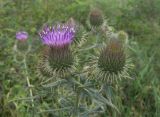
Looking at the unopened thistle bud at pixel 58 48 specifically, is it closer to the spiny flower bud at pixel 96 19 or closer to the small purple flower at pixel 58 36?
the small purple flower at pixel 58 36

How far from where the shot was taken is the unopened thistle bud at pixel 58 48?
2.28 m

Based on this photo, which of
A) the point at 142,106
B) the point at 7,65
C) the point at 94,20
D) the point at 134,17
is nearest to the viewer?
the point at 94,20

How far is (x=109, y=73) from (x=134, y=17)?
8.77 feet

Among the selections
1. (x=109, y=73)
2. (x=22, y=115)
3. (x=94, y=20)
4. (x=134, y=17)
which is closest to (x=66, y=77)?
(x=109, y=73)

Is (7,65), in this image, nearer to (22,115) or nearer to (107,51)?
(22,115)

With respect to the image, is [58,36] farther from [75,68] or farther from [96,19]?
[96,19]

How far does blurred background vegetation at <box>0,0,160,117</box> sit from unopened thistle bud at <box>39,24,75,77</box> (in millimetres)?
858

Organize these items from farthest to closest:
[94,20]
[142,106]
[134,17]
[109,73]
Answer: [134,17], [142,106], [94,20], [109,73]

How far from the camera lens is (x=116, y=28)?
15.5ft

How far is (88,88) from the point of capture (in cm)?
212

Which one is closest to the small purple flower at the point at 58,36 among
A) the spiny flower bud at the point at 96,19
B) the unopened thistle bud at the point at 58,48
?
the unopened thistle bud at the point at 58,48

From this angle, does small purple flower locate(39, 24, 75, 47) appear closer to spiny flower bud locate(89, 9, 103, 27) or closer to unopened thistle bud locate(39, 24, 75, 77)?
unopened thistle bud locate(39, 24, 75, 77)

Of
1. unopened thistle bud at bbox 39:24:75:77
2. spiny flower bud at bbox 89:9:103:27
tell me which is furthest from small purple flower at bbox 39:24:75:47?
spiny flower bud at bbox 89:9:103:27

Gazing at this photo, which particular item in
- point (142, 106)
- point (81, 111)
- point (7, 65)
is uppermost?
point (81, 111)
